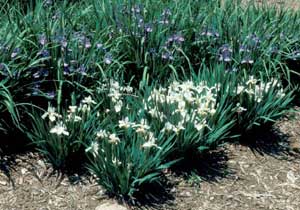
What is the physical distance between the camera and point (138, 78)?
4.60 m

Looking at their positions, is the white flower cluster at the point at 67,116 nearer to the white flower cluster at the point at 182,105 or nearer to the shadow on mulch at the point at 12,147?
the shadow on mulch at the point at 12,147

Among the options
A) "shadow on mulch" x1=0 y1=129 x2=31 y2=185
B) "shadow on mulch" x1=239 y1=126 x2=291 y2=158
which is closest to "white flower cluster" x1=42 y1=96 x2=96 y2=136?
"shadow on mulch" x1=0 y1=129 x2=31 y2=185

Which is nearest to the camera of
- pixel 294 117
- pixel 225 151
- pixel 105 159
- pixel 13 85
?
pixel 105 159

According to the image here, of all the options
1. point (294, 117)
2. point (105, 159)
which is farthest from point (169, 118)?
point (294, 117)

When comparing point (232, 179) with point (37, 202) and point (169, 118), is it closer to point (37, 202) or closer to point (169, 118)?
point (169, 118)

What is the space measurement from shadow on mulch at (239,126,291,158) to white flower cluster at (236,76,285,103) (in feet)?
0.91

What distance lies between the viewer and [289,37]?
4957mm

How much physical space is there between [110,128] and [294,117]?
5.08ft

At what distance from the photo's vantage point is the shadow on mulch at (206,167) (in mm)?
3936

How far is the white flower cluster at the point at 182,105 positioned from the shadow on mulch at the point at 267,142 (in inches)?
17.3

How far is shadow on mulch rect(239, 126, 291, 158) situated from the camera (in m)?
4.31

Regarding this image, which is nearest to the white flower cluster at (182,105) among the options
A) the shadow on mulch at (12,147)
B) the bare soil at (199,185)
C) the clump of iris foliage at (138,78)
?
the clump of iris foliage at (138,78)

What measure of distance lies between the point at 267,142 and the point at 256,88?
1.30 ft

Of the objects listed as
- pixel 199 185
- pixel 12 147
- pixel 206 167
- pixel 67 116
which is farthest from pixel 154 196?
pixel 12 147
